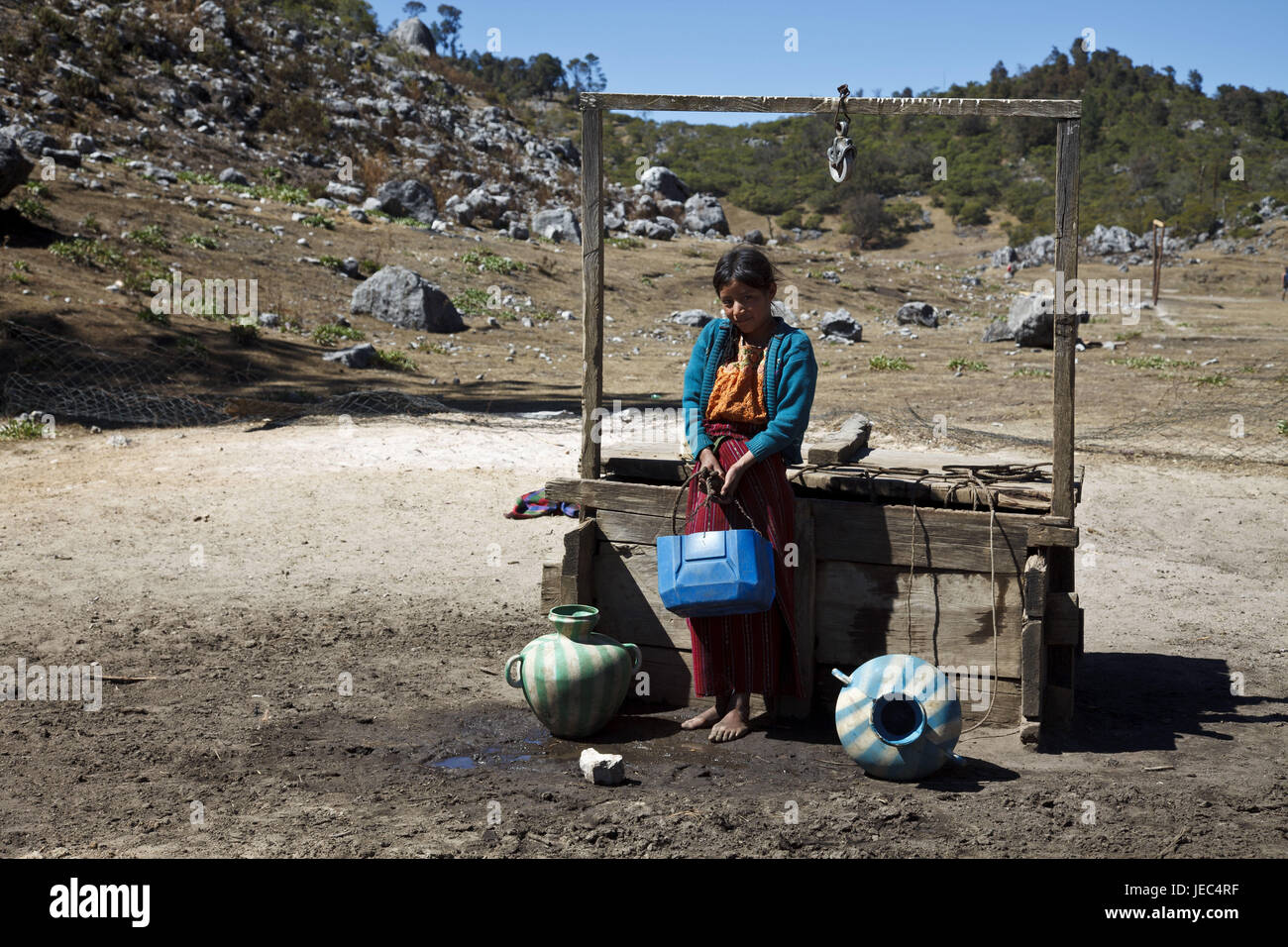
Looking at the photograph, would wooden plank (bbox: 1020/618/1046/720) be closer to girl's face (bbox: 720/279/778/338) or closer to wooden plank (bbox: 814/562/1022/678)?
wooden plank (bbox: 814/562/1022/678)

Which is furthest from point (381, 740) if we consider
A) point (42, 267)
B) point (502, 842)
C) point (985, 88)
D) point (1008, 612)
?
point (985, 88)

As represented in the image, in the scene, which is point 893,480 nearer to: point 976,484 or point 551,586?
point 976,484

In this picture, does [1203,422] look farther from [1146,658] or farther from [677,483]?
[677,483]

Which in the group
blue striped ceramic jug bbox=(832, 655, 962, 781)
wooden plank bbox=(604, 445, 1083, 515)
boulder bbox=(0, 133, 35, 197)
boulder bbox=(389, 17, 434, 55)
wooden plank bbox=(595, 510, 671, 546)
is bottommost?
blue striped ceramic jug bbox=(832, 655, 962, 781)

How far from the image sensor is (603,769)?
3.91m

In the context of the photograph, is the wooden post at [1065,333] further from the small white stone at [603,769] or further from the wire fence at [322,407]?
the wire fence at [322,407]

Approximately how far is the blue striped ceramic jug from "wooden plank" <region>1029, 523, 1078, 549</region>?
637 mm

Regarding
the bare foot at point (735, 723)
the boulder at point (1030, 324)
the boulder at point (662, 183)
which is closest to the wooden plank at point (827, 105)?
the bare foot at point (735, 723)

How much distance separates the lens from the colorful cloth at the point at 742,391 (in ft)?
14.1

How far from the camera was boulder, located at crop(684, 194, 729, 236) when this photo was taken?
1239 inches

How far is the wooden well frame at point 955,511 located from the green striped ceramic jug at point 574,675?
470 mm

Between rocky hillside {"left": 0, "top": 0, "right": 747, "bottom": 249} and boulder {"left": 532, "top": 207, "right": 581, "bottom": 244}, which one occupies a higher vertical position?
rocky hillside {"left": 0, "top": 0, "right": 747, "bottom": 249}

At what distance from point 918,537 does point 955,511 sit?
0.17 metres

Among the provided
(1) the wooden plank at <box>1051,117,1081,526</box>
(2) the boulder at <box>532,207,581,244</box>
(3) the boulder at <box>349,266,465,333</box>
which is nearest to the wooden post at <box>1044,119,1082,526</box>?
(1) the wooden plank at <box>1051,117,1081,526</box>
